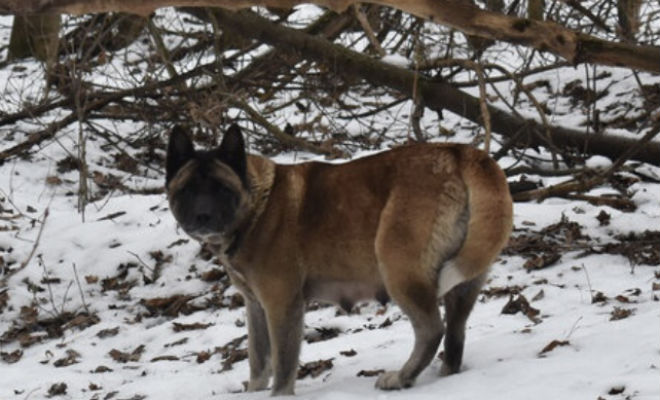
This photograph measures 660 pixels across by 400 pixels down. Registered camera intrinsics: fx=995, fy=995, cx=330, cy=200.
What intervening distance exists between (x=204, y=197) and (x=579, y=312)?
8.33ft

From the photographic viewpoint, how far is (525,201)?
28.2ft

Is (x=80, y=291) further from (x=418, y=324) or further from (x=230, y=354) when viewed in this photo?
(x=418, y=324)

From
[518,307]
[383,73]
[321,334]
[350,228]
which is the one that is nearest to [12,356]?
[321,334]

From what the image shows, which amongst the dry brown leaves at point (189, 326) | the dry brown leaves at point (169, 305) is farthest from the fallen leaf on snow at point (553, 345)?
the dry brown leaves at point (169, 305)

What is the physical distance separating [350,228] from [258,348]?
1.04 m

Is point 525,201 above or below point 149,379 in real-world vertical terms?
above

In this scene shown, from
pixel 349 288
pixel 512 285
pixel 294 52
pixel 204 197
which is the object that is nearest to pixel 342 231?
pixel 349 288

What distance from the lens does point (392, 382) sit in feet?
17.5

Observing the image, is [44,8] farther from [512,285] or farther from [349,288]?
[512,285]

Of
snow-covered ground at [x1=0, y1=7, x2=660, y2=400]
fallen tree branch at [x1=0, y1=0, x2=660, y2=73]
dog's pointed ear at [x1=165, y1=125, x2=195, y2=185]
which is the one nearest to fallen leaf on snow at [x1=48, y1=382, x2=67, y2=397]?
snow-covered ground at [x1=0, y1=7, x2=660, y2=400]

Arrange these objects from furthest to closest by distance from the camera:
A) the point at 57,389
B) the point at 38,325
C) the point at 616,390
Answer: the point at 38,325
the point at 57,389
the point at 616,390

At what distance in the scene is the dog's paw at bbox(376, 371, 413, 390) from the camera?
5.31m

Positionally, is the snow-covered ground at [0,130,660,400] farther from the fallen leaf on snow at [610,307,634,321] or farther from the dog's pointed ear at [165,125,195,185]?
the dog's pointed ear at [165,125,195,185]

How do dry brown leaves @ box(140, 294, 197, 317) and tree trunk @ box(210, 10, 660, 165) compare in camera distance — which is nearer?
dry brown leaves @ box(140, 294, 197, 317)
